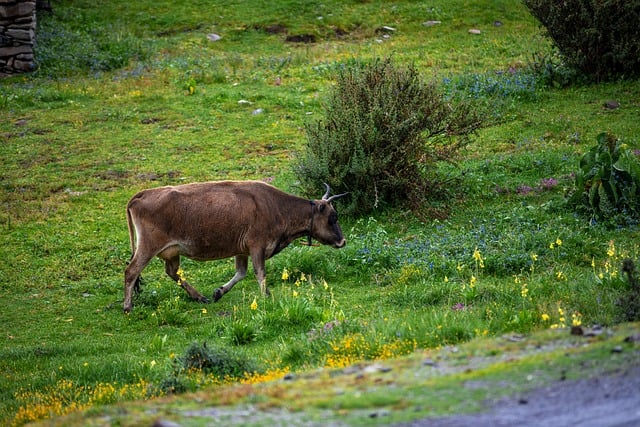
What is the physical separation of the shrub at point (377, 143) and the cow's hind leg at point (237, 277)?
3106mm

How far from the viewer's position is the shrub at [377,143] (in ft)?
55.5

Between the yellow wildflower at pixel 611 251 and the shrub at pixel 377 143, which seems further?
the shrub at pixel 377 143

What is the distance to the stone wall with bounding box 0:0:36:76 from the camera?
28.0 m

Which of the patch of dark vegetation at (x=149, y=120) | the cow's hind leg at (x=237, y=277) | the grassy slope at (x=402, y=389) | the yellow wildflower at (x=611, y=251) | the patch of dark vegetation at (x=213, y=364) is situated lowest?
the cow's hind leg at (x=237, y=277)

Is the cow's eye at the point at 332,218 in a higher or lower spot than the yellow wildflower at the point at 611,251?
lower

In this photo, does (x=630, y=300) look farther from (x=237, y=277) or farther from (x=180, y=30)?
(x=180, y=30)

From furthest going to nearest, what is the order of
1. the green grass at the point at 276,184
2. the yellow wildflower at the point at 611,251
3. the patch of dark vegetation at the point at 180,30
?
the patch of dark vegetation at the point at 180,30
the yellow wildflower at the point at 611,251
the green grass at the point at 276,184

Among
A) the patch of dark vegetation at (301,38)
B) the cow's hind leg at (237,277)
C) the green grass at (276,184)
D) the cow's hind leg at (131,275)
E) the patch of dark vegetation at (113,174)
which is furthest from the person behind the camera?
the patch of dark vegetation at (301,38)

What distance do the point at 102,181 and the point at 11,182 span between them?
208 cm

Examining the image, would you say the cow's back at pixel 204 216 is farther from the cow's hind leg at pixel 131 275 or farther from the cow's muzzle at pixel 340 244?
the cow's muzzle at pixel 340 244

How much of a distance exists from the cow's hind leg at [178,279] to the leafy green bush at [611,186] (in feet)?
22.0

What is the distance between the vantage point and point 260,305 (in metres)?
12.7

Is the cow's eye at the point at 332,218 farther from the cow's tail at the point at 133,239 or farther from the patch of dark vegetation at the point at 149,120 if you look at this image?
the patch of dark vegetation at the point at 149,120

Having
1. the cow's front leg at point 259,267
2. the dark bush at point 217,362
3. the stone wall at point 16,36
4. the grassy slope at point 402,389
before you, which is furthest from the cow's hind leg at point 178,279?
the stone wall at point 16,36
